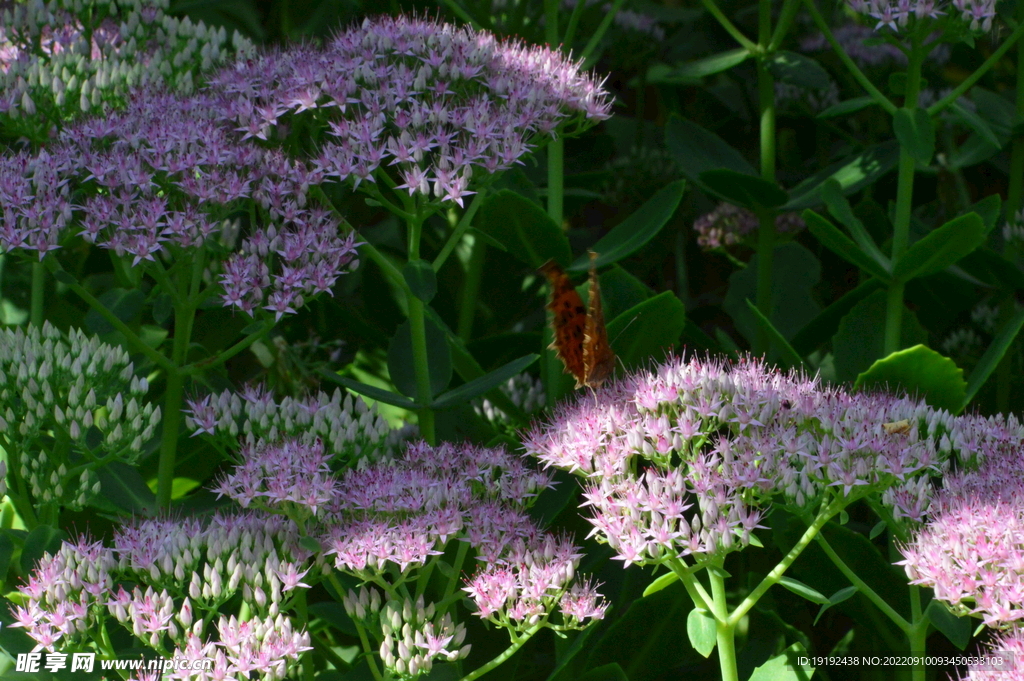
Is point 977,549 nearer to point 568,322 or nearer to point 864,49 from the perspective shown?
point 568,322

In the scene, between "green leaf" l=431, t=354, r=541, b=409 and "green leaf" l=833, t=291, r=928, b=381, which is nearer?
"green leaf" l=431, t=354, r=541, b=409

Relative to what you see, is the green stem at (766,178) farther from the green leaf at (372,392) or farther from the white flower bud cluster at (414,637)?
the white flower bud cluster at (414,637)

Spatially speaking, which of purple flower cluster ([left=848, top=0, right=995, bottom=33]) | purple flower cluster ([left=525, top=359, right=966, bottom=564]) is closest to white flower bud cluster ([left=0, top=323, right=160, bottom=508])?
purple flower cluster ([left=525, top=359, right=966, bottom=564])

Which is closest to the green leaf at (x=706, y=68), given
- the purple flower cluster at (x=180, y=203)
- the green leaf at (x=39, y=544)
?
the purple flower cluster at (x=180, y=203)

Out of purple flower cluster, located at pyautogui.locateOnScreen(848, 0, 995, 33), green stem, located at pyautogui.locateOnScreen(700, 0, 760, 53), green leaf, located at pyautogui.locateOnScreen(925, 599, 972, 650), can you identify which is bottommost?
green leaf, located at pyautogui.locateOnScreen(925, 599, 972, 650)

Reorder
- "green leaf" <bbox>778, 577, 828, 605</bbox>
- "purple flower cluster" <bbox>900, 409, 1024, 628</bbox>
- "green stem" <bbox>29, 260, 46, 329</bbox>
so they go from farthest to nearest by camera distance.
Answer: "green stem" <bbox>29, 260, 46, 329</bbox> < "green leaf" <bbox>778, 577, 828, 605</bbox> < "purple flower cluster" <bbox>900, 409, 1024, 628</bbox>

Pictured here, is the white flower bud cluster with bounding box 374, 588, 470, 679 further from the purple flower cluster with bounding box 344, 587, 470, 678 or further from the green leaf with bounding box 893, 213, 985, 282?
the green leaf with bounding box 893, 213, 985, 282

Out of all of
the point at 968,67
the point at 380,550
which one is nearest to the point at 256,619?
the point at 380,550
